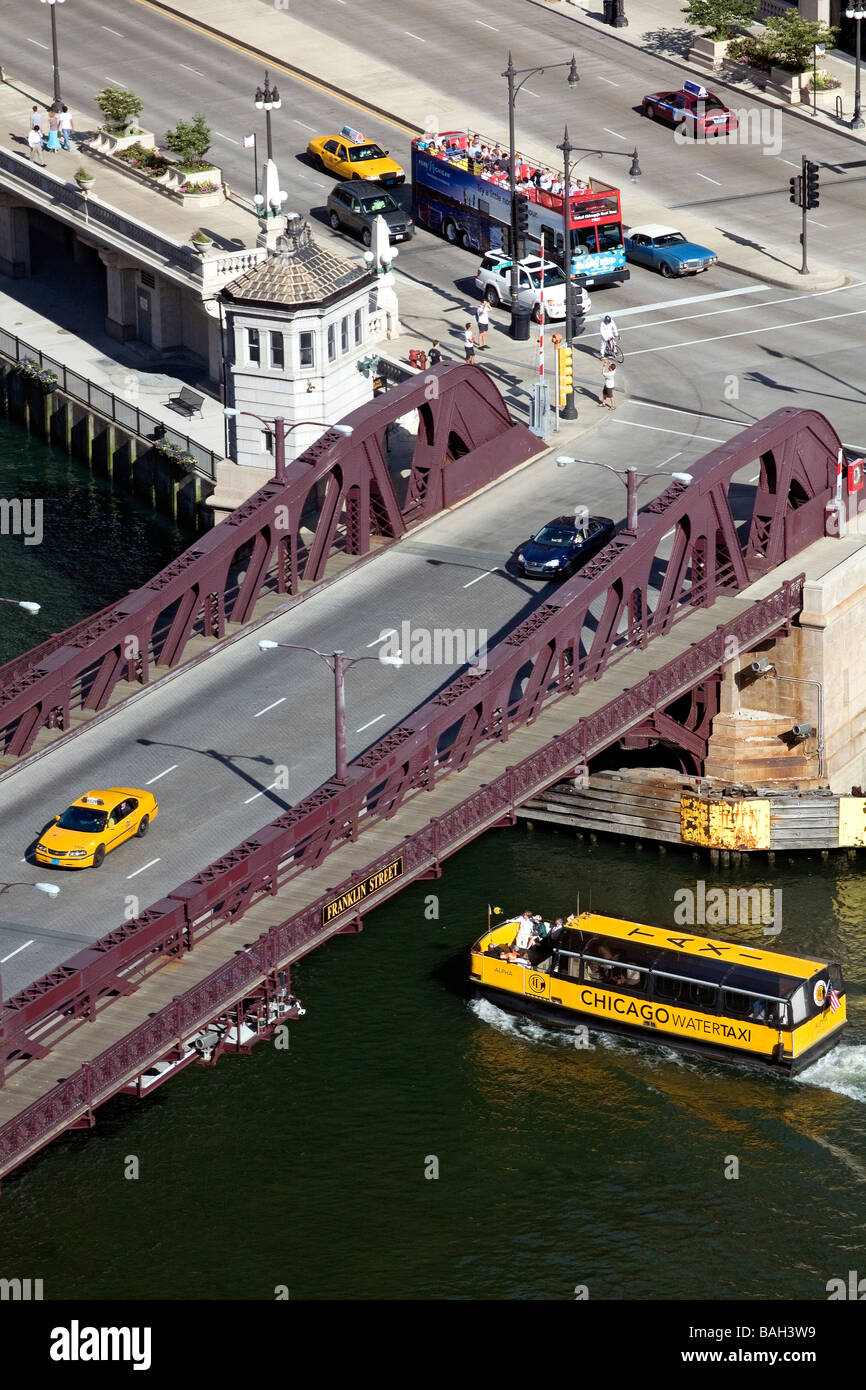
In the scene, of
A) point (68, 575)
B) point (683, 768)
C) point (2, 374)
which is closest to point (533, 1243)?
point (683, 768)

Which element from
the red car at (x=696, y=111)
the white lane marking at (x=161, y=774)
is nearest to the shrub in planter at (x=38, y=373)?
the red car at (x=696, y=111)

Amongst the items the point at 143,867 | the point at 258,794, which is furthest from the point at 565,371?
the point at 143,867

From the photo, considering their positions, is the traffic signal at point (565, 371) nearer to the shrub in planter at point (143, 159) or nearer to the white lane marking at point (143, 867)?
the shrub in planter at point (143, 159)

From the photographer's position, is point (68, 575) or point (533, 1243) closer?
point (533, 1243)

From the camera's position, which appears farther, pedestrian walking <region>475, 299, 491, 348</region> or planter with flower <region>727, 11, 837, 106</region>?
planter with flower <region>727, 11, 837, 106</region>

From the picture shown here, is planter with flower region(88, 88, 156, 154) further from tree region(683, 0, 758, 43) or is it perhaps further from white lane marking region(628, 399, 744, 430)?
white lane marking region(628, 399, 744, 430)

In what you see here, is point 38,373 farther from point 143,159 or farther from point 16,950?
point 16,950

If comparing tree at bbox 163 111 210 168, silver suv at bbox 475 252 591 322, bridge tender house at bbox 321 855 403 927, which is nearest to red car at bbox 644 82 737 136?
silver suv at bbox 475 252 591 322

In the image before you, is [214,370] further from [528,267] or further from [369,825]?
[369,825]
